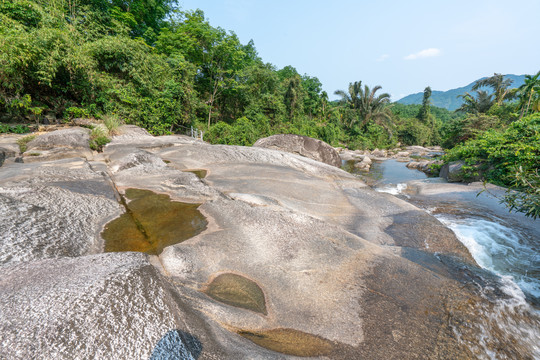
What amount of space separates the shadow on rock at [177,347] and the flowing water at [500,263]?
2.64 meters

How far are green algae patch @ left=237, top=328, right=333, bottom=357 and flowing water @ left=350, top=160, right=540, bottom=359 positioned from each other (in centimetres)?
151

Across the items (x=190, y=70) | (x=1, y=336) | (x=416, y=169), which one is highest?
(x=190, y=70)

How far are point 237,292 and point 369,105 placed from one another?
40.4 metres

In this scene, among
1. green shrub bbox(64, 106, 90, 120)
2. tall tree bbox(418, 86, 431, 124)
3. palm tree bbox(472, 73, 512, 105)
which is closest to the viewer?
green shrub bbox(64, 106, 90, 120)

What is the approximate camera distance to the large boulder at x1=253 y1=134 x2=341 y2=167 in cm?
1184

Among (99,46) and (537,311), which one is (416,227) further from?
(99,46)

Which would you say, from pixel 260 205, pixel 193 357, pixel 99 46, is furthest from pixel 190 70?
pixel 193 357

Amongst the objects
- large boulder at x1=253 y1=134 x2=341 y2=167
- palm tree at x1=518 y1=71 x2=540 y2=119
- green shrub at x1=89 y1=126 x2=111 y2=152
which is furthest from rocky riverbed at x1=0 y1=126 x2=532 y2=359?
palm tree at x1=518 y1=71 x2=540 y2=119

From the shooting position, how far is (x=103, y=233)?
Result: 329 cm

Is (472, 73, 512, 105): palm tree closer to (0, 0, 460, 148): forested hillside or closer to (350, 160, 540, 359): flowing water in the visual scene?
(0, 0, 460, 148): forested hillside

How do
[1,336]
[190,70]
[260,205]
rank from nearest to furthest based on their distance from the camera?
[1,336] → [260,205] → [190,70]

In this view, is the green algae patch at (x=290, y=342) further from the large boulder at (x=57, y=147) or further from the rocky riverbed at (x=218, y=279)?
the large boulder at (x=57, y=147)

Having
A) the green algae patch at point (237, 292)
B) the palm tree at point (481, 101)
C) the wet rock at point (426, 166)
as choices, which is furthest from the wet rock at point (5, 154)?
the palm tree at point (481, 101)

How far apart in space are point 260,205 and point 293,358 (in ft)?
9.04
